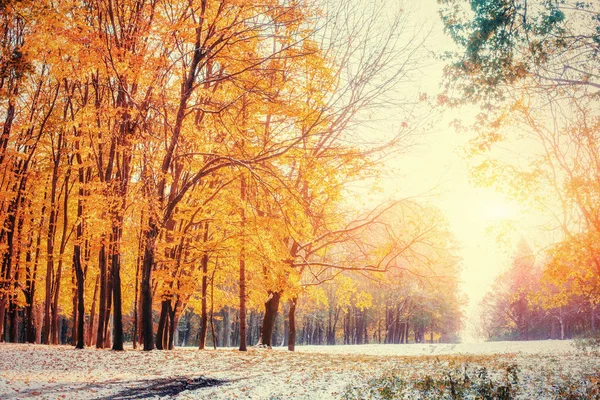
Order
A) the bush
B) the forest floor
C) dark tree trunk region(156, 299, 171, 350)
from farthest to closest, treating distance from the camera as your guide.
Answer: dark tree trunk region(156, 299, 171, 350), the forest floor, the bush

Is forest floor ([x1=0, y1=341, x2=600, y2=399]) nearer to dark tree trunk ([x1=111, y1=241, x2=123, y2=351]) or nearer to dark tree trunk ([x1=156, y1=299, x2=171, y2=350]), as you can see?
dark tree trunk ([x1=111, y1=241, x2=123, y2=351])

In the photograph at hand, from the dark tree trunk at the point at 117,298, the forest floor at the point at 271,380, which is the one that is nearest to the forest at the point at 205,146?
the dark tree trunk at the point at 117,298

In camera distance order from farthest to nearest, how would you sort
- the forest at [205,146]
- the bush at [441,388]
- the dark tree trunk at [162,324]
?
the dark tree trunk at [162,324], the forest at [205,146], the bush at [441,388]

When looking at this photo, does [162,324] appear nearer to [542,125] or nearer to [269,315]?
[269,315]

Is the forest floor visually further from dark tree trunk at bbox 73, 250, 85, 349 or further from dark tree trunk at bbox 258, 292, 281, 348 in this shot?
dark tree trunk at bbox 258, 292, 281, 348

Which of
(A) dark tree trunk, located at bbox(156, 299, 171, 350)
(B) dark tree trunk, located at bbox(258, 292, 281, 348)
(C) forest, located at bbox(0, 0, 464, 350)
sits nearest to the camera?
(C) forest, located at bbox(0, 0, 464, 350)

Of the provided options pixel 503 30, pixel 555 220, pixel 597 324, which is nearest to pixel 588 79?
pixel 503 30

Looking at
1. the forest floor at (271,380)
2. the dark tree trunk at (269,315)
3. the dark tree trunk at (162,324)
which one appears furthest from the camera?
the dark tree trunk at (269,315)

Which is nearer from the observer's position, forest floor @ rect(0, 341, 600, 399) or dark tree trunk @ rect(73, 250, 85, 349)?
forest floor @ rect(0, 341, 600, 399)

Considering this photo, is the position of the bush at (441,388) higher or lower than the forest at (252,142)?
lower

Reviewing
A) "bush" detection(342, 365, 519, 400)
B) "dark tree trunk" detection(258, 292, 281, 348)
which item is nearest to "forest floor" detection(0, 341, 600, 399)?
"bush" detection(342, 365, 519, 400)

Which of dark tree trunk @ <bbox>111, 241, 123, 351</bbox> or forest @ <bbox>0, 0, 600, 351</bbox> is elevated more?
forest @ <bbox>0, 0, 600, 351</bbox>

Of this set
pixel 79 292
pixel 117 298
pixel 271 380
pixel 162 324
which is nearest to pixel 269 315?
pixel 162 324

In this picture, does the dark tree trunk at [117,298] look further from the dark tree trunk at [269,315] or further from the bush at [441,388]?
the bush at [441,388]
